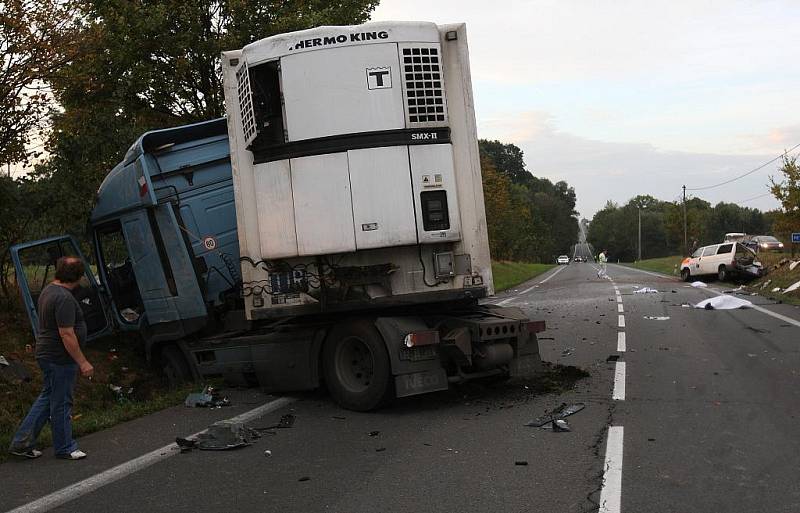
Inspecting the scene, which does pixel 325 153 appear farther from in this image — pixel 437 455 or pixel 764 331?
pixel 764 331

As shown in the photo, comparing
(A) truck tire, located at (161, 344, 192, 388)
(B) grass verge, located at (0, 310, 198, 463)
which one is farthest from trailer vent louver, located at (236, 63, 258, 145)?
(A) truck tire, located at (161, 344, 192, 388)

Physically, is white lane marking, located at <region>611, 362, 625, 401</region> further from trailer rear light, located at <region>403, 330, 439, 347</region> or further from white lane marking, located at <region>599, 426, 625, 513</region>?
trailer rear light, located at <region>403, 330, 439, 347</region>

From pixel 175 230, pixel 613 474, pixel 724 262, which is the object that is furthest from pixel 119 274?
pixel 724 262

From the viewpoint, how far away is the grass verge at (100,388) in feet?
25.1

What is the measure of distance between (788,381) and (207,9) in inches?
499

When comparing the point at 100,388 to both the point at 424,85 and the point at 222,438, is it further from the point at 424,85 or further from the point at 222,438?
the point at 424,85

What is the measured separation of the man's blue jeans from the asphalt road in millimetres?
177

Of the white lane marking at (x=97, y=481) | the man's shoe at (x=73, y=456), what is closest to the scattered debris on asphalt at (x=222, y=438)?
the white lane marking at (x=97, y=481)

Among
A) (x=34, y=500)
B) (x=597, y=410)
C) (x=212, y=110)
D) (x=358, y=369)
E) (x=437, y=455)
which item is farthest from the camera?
(x=212, y=110)

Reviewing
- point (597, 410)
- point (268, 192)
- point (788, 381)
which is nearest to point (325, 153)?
point (268, 192)

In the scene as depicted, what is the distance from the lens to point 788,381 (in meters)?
8.31

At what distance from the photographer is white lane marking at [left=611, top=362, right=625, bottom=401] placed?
7.68m

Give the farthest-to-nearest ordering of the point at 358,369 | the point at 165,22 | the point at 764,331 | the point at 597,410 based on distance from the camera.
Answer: the point at 165,22 → the point at 764,331 → the point at 358,369 → the point at 597,410

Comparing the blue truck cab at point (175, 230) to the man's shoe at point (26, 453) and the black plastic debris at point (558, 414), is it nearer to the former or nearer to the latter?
the man's shoe at point (26, 453)
